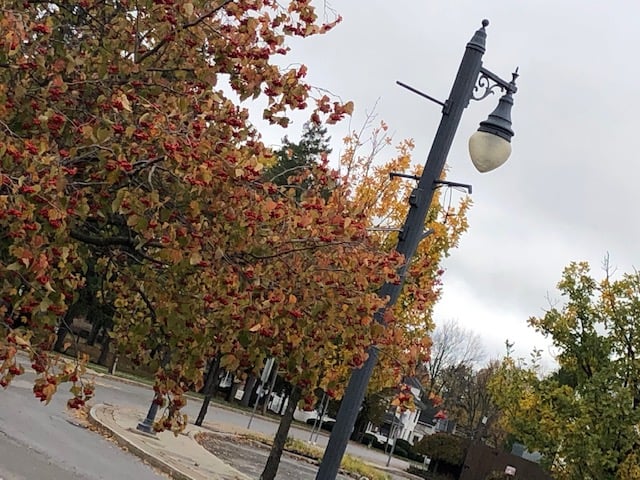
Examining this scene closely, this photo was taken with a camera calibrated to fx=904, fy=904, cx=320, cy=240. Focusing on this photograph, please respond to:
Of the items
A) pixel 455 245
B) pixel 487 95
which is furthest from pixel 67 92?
pixel 455 245

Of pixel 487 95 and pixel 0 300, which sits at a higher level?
pixel 487 95

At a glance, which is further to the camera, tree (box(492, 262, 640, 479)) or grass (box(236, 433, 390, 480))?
grass (box(236, 433, 390, 480))

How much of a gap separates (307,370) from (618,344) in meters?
14.3

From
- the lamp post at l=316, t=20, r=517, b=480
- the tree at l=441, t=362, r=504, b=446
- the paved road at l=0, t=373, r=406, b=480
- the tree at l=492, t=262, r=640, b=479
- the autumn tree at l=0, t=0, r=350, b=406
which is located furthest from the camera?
the tree at l=441, t=362, r=504, b=446

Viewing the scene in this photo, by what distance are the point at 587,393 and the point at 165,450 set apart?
9162 millimetres

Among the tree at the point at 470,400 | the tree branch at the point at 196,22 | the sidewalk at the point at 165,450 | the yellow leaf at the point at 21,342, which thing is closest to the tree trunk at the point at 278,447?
the sidewalk at the point at 165,450

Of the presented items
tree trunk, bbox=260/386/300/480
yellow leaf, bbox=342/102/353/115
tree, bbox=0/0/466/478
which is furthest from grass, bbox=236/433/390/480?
yellow leaf, bbox=342/102/353/115

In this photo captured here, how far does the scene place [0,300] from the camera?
5074 millimetres

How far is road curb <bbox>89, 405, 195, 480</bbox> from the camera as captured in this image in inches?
680

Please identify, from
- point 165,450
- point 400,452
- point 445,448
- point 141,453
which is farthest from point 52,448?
point 400,452

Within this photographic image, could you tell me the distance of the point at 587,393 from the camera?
693 inches

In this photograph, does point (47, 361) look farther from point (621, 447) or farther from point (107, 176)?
point (621, 447)

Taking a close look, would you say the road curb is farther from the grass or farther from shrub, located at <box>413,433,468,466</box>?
shrub, located at <box>413,433,468,466</box>

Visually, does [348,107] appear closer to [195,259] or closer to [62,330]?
[195,259]
